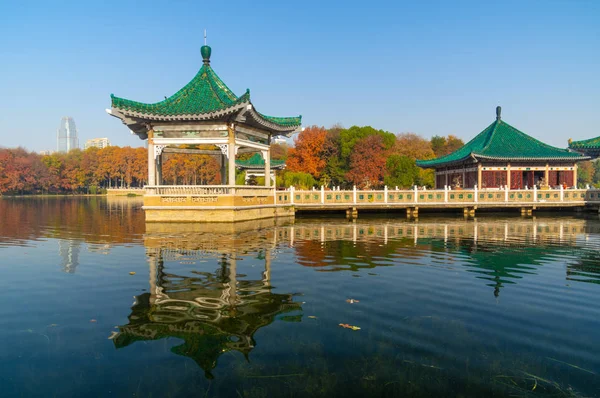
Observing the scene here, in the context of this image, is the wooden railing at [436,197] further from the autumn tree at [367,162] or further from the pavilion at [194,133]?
the autumn tree at [367,162]

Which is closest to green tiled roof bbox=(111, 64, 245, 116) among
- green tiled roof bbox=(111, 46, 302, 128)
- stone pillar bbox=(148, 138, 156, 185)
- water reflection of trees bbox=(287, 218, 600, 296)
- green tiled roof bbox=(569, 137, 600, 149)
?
green tiled roof bbox=(111, 46, 302, 128)

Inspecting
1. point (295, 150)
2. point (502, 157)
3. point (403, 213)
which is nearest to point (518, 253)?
point (403, 213)

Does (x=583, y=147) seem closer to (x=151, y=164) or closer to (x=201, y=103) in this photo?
(x=201, y=103)

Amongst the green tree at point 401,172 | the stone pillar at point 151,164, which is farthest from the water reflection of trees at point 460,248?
the green tree at point 401,172

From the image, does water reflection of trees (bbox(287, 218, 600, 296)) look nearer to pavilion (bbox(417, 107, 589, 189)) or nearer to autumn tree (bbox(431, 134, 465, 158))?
pavilion (bbox(417, 107, 589, 189))

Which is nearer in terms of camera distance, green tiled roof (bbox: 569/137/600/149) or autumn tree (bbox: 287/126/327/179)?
green tiled roof (bbox: 569/137/600/149)

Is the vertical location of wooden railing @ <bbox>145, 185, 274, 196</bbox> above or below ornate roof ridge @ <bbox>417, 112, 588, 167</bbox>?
below

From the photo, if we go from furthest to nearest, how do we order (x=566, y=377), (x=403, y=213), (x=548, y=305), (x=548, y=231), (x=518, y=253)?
(x=403, y=213) → (x=548, y=231) → (x=518, y=253) → (x=548, y=305) → (x=566, y=377)

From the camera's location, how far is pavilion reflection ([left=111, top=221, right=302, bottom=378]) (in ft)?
16.8

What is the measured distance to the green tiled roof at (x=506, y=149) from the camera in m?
31.1

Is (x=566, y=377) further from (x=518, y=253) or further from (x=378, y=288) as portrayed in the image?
(x=518, y=253)

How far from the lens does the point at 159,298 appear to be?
22.8 feet

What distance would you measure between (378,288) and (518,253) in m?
6.29

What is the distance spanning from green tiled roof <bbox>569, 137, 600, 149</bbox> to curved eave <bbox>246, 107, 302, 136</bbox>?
16923 mm
